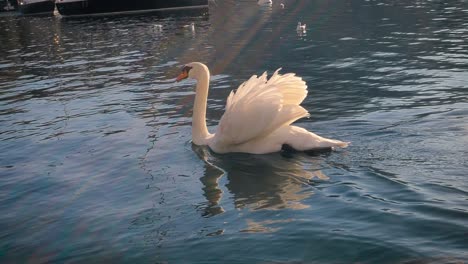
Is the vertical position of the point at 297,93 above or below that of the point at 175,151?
above

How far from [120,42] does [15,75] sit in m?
9.15

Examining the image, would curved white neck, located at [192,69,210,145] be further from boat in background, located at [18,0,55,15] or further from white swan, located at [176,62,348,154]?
boat in background, located at [18,0,55,15]

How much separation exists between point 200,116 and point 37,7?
183 feet

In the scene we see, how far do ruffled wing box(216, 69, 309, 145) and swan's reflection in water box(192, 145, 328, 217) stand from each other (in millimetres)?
391

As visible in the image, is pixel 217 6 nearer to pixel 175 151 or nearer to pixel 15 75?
pixel 15 75

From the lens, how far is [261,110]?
10.2 m

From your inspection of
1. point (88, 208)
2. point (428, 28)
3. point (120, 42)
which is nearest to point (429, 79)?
point (88, 208)

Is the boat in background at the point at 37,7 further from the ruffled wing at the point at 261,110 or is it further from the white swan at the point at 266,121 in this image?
the ruffled wing at the point at 261,110

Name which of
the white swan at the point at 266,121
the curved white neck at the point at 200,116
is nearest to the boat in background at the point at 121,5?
the curved white neck at the point at 200,116

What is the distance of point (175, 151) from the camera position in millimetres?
11703

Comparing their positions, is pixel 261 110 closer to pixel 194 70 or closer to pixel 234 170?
pixel 234 170

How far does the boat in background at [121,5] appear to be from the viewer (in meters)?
53.4

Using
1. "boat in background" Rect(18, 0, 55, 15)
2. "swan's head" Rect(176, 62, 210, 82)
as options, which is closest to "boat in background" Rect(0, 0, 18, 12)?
"boat in background" Rect(18, 0, 55, 15)

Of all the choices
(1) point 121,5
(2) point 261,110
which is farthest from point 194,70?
(1) point 121,5
